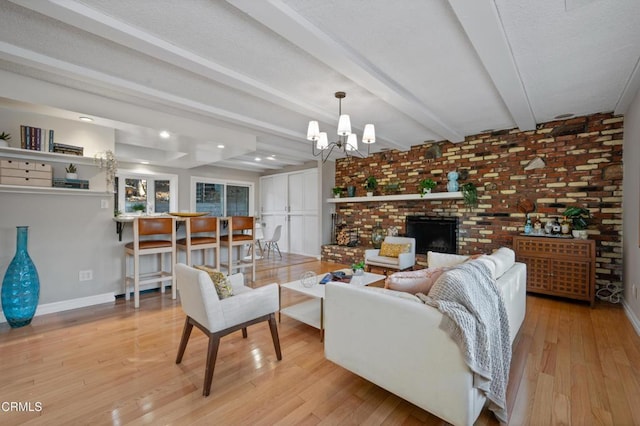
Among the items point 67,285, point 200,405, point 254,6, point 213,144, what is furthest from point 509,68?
point 67,285

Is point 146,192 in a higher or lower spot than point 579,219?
higher

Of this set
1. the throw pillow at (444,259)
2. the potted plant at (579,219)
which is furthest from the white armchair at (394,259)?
the potted plant at (579,219)

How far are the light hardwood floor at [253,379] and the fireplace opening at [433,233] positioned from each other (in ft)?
7.03

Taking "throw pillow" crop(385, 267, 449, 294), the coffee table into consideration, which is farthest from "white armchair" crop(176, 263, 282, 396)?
"throw pillow" crop(385, 267, 449, 294)

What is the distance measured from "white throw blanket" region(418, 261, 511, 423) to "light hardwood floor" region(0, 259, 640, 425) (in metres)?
0.33

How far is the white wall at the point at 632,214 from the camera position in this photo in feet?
9.27

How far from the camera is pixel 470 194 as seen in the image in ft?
15.0

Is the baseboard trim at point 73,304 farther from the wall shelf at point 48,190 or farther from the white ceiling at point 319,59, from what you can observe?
the white ceiling at point 319,59

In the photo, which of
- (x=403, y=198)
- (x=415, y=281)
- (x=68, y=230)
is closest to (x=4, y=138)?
(x=68, y=230)

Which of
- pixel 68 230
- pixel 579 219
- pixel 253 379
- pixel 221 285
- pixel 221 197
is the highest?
pixel 221 197

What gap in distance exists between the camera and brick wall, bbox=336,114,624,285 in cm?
362

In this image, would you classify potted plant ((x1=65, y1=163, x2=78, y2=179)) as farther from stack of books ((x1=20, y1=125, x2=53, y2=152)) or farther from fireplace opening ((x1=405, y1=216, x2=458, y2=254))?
fireplace opening ((x1=405, y1=216, x2=458, y2=254))

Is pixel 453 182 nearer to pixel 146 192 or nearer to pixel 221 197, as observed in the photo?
pixel 221 197

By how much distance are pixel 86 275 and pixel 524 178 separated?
6062 millimetres
